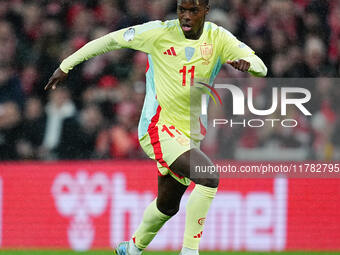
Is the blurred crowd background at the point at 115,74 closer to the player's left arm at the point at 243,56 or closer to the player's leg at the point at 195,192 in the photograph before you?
the player's left arm at the point at 243,56

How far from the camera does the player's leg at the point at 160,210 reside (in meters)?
6.94

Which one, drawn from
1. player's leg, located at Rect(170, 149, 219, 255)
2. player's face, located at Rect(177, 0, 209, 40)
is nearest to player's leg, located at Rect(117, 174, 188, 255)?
player's leg, located at Rect(170, 149, 219, 255)

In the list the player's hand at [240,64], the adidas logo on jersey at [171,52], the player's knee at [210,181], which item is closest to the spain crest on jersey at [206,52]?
the adidas logo on jersey at [171,52]

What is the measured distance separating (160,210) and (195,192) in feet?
1.96

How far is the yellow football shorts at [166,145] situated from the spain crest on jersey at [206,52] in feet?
1.95

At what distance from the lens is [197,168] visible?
6.43 meters

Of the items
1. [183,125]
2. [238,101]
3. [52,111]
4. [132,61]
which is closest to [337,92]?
[238,101]

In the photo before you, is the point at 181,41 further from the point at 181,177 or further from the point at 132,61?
the point at 132,61

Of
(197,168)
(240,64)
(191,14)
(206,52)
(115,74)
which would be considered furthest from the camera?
(115,74)

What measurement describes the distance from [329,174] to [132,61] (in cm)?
309

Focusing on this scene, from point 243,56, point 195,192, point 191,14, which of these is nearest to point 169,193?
point 195,192

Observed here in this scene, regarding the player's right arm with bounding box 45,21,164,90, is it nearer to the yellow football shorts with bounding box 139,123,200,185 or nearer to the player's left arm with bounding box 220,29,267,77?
the player's left arm with bounding box 220,29,267,77

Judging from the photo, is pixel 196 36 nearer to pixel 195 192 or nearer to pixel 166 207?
pixel 195 192

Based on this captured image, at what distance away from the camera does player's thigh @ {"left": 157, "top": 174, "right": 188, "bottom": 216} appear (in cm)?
691
